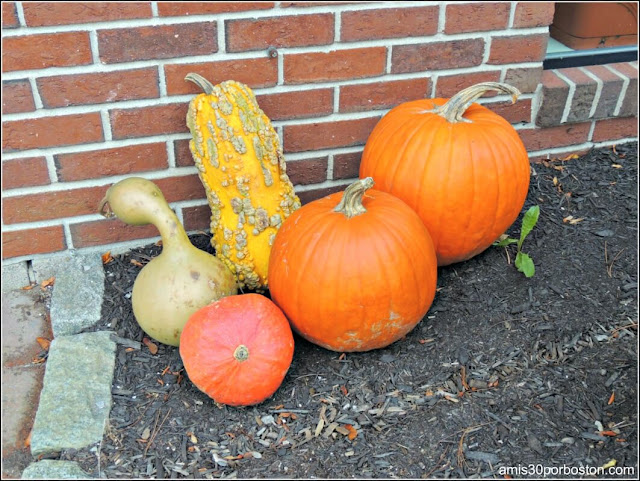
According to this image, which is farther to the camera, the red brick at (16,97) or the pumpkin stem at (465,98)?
the pumpkin stem at (465,98)

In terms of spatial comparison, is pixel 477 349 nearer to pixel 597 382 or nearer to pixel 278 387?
pixel 597 382

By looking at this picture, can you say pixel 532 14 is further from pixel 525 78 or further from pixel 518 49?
pixel 525 78

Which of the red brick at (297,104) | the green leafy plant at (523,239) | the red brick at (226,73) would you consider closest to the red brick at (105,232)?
the red brick at (226,73)

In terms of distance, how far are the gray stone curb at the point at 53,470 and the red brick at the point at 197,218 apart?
3.46 feet

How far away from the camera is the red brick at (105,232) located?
2537 millimetres

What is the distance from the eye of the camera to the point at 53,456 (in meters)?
1.92

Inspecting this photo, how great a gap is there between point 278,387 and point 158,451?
1.32 feet

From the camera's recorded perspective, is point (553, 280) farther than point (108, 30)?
Yes

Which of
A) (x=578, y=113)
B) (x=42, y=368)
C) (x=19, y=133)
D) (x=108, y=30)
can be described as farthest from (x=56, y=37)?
(x=578, y=113)

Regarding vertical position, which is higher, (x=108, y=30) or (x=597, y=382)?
(x=108, y=30)

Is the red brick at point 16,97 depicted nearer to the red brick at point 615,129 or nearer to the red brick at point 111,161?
the red brick at point 111,161

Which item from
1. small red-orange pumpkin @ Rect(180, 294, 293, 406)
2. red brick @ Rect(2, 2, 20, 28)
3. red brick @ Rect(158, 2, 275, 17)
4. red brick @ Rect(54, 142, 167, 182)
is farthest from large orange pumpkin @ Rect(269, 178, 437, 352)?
red brick @ Rect(2, 2, 20, 28)

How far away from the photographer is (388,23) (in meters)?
2.51

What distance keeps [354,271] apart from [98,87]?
1094 millimetres
